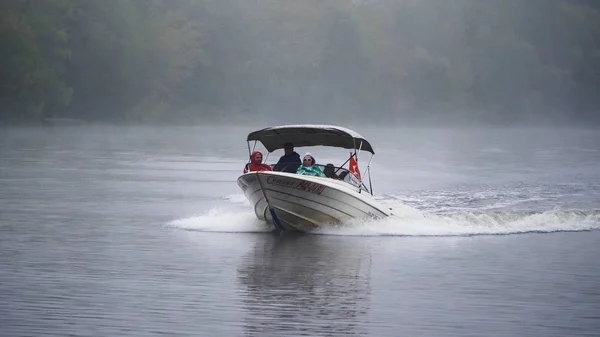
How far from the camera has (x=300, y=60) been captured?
141m

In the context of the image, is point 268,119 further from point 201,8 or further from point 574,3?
point 574,3

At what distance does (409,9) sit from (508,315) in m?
150

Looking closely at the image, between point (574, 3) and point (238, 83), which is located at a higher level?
point (574, 3)

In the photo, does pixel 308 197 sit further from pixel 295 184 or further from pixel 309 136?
pixel 309 136

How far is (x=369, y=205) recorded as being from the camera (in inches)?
988

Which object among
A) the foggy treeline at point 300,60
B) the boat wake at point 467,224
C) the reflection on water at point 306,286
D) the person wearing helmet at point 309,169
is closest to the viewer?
the reflection on water at point 306,286

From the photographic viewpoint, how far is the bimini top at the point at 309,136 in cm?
2611

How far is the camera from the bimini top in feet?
85.7

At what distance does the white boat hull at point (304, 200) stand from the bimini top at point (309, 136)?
150cm

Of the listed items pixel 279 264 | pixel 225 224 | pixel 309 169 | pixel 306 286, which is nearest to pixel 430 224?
pixel 309 169

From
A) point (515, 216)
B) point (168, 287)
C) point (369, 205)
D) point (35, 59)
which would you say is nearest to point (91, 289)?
point (168, 287)

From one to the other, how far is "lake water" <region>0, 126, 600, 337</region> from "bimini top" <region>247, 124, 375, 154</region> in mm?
1605

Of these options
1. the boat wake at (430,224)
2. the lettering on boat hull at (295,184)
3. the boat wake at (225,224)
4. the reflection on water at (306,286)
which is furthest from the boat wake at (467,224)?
the boat wake at (225,224)

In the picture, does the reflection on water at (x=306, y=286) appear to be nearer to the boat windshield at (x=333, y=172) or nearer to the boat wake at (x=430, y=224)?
the boat wake at (x=430, y=224)
